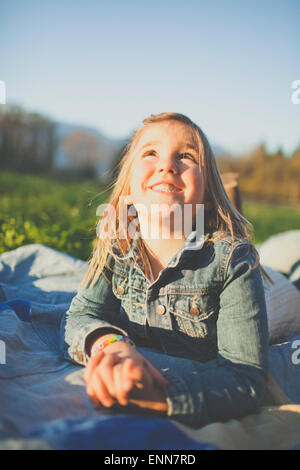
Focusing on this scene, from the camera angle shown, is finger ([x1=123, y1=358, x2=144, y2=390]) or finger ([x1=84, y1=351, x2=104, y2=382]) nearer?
finger ([x1=123, y1=358, x2=144, y2=390])

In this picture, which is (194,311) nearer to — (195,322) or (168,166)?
(195,322)

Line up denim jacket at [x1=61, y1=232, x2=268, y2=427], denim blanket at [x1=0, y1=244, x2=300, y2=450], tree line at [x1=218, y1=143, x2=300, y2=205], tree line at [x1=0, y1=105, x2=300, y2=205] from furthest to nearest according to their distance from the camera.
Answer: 1. tree line at [x1=218, y1=143, x2=300, y2=205]
2. tree line at [x1=0, y1=105, x2=300, y2=205]
3. denim jacket at [x1=61, y1=232, x2=268, y2=427]
4. denim blanket at [x1=0, y1=244, x2=300, y2=450]

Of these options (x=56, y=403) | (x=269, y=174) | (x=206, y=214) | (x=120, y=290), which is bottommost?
(x=269, y=174)

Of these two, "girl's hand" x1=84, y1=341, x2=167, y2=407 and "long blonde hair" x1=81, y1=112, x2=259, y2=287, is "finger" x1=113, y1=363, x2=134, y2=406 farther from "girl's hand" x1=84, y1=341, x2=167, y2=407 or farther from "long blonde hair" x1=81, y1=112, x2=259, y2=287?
"long blonde hair" x1=81, y1=112, x2=259, y2=287

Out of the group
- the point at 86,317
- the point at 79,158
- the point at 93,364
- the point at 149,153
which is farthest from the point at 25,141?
the point at 93,364

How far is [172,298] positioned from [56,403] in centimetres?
65

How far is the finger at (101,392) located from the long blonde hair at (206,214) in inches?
23.8

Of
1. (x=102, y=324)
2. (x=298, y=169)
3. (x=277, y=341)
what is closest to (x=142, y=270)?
(x=102, y=324)

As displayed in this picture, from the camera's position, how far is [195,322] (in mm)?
1608

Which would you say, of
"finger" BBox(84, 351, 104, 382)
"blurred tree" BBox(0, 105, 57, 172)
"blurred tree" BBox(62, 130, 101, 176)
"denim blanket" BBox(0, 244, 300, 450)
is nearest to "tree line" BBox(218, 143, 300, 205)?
"blurred tree" BBox(62, 130, 101, 176)

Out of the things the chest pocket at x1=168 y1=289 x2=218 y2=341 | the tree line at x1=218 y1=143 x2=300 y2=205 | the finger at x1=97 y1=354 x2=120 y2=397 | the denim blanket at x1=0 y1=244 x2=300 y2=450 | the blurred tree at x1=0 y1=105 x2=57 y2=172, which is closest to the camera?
the denim blanket at x1=0 y1=244 x2=300 y2=450

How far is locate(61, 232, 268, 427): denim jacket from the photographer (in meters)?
1.32

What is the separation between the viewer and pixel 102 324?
1550 millimetres
